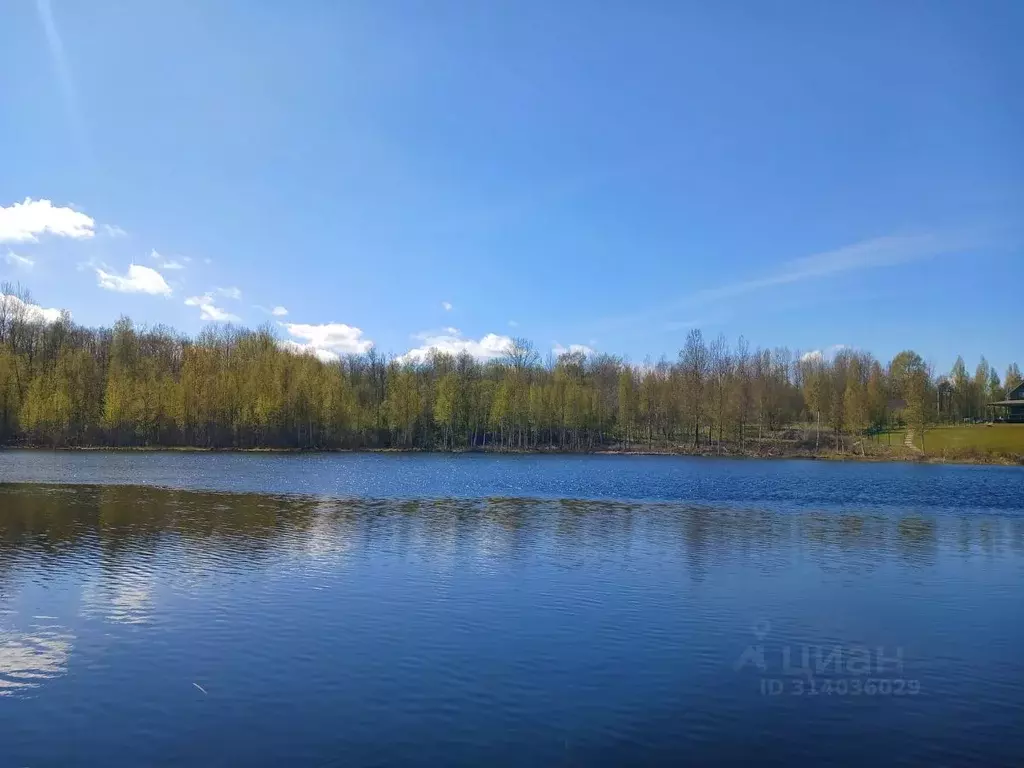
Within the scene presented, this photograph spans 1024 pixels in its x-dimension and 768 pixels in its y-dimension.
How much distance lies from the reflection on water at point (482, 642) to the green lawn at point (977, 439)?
66.2m

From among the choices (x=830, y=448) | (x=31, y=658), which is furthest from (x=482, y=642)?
(x=830, y=448)

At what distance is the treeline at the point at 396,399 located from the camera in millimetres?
89312

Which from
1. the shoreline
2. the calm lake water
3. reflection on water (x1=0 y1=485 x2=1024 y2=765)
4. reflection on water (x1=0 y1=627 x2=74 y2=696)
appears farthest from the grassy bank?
reflection on water (x1=0 y1=627 x2=74 y2=696)

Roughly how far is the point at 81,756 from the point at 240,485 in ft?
118

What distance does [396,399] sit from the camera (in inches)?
4038

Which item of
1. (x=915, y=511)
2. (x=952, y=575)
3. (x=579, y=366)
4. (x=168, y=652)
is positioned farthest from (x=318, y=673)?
(x=579, y=366)

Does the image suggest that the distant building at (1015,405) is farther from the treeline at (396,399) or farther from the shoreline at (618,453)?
the shoreline at (618,453)

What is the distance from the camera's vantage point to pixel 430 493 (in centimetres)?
4000

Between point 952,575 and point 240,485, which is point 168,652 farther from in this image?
point 240,485

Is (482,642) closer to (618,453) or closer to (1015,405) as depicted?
(618,453)

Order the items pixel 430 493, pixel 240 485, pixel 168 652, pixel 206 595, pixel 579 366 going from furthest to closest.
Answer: pixel 579 366
pixel 240 485
pixel 430 493
pixel 206 595
pixel 168 652

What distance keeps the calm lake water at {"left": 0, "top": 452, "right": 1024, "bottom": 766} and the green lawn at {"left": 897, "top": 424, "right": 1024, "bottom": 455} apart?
61.6 meters

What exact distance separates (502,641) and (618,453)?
281 feet

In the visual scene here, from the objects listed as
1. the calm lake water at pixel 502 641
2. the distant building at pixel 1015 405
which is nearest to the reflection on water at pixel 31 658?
the calm lake water at pixel 502 641
